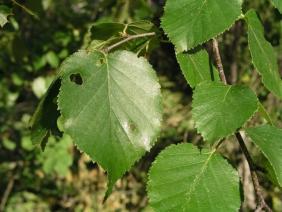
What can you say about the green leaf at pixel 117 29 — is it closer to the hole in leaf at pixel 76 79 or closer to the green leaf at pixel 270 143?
the hole in leaf at pixel 76 79

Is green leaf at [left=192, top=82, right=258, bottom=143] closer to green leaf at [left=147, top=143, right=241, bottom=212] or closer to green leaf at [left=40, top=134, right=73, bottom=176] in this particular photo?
green leaf at [left=147, top=143, right=241, bottom=212]

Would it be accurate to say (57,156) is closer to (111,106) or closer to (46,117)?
(46,117)

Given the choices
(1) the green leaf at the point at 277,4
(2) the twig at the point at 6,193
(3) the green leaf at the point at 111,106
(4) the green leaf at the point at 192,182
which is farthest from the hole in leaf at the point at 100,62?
(2) the twig at the point at 6,193

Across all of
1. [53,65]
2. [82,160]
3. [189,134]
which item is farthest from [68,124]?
[82,160]

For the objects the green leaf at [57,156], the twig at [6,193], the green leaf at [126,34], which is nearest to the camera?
the green leaf at [126,34]

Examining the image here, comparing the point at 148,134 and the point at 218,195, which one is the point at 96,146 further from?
the point at 218,195
